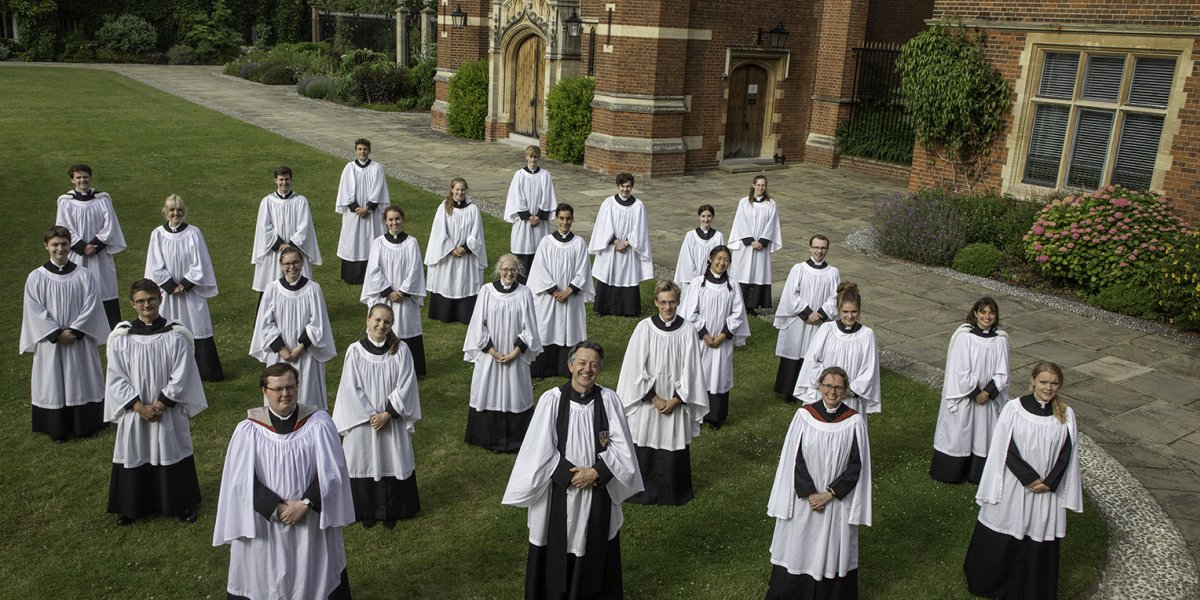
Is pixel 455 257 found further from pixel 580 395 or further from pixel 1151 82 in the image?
pixel 1151 82

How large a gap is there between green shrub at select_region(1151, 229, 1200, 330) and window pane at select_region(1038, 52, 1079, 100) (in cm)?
364

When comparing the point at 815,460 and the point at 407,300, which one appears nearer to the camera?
the point at 815,460

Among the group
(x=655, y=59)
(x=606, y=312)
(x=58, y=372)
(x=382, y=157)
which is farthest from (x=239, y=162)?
(x=58, y=372)

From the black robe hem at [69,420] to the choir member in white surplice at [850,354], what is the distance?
6.37 meters

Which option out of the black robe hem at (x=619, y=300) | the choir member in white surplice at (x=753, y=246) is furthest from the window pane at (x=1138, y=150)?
the black robe hem at (x=619, y=300)

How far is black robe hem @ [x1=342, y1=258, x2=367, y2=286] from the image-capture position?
1355 centimetres

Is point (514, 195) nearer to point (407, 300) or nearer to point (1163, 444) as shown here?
point (407, 300)

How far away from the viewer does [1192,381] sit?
36.2 ft

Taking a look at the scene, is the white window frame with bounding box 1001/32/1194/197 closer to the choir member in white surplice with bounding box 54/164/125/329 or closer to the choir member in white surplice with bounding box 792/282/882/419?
the choir member in white surplice with bounding box 792/282/882/419

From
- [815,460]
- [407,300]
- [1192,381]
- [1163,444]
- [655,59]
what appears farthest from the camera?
[655,59]

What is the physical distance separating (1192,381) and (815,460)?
739 cm

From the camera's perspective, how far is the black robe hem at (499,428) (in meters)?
8.63

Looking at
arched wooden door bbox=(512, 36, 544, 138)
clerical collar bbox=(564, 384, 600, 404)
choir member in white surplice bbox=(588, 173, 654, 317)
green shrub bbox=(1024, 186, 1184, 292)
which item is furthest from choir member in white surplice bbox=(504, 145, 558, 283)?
arched wooden door bbox=(512, 36, 544, 138)

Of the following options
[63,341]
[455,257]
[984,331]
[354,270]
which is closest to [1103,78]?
[984,331]
